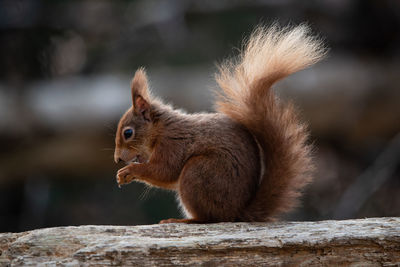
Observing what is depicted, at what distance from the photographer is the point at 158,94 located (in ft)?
12.8

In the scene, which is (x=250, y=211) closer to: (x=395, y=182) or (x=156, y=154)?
(x=156, y=154)

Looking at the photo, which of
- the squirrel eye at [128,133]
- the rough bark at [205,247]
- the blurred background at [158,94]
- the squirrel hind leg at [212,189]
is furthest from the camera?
the blurred background at [158,94]

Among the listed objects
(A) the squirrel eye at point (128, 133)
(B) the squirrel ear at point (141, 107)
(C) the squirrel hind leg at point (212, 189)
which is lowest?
(C) the squirrel hind leg at point (212, 189)

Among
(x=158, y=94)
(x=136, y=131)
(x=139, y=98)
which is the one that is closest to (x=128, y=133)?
(x=136, y=131)

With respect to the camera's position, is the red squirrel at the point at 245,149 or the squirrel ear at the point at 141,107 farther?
the squirrel ear at the point at 141,107

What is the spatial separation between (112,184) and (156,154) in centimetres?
277

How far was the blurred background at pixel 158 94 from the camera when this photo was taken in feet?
12.7

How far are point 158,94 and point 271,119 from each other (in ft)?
7.58

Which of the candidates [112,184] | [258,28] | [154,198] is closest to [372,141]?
[154,198]

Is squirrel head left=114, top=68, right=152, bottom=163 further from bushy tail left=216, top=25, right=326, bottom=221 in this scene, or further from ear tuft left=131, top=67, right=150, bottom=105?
bushy tail left=216, top=25, right=326, bottom=221

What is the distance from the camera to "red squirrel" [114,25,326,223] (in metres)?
1.62

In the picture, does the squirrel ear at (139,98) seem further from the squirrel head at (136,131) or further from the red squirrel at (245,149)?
the red squirrel at (245,149)

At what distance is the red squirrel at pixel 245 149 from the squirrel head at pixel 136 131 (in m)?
0.07

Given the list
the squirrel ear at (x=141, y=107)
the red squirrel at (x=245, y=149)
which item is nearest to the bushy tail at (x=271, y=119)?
the red squirrel at (x=245, y=149)
